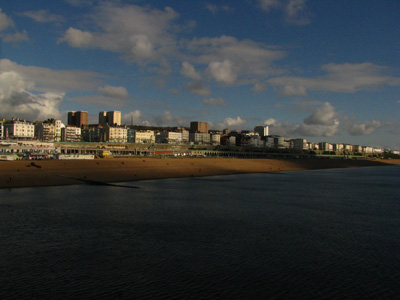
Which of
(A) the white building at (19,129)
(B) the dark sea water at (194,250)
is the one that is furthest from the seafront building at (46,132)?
(B) the dark sea water at (194,250)

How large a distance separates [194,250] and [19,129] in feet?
599

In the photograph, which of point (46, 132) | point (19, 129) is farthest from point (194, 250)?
point (46, 132)

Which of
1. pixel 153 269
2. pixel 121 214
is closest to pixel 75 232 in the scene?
pixel 121 214

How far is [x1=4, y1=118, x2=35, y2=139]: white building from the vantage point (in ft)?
565

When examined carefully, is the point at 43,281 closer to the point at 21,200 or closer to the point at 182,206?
the point at 182,206

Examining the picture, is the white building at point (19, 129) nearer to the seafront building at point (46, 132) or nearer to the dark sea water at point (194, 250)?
the seafront building at point (46, 132)

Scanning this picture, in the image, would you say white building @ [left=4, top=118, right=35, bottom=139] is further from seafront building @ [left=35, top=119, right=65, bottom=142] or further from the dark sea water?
the dark sea water

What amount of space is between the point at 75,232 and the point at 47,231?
1.52 meters

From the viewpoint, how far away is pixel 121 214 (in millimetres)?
24453

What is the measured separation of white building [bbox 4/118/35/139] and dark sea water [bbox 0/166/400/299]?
161510mm

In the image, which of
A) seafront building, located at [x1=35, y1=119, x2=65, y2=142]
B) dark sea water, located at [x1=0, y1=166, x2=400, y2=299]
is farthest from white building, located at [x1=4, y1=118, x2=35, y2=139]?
dark sea water, located at [x1=0, y1=166, x2=400, y2=299]

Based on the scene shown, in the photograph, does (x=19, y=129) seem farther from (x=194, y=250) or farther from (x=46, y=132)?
(x=194, y=250)

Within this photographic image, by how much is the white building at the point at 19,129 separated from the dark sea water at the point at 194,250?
16151 cm

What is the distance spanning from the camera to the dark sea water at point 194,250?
1216cm
